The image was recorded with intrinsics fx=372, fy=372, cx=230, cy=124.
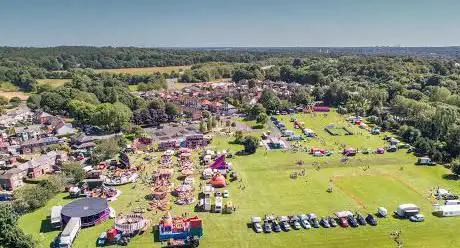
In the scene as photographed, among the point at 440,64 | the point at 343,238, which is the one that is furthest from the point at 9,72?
the point at 440,64

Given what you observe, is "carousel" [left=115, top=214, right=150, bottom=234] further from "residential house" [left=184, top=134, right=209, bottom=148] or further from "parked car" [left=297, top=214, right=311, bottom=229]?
"residential house" [left=184, top=134, right=209, bottom=148]

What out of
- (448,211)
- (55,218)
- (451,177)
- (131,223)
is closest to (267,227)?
(131,223)

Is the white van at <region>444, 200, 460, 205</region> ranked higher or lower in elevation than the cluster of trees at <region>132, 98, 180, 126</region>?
lower

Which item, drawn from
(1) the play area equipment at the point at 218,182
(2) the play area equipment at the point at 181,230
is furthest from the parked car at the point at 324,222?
(1) the play area equipment at the point at 218,182

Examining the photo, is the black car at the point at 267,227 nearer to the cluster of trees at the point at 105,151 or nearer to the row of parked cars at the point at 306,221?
the row of parked cars at the point at 306,221

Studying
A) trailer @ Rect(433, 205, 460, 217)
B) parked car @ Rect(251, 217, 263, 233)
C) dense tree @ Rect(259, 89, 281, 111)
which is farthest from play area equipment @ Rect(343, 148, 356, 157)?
dense tree @ Rect(259, 89, 281, 111)

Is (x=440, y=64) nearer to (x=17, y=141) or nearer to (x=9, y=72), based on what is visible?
(x=17, y=141)
